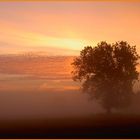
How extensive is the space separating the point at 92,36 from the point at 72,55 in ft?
0.93

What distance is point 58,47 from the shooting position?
3.93m

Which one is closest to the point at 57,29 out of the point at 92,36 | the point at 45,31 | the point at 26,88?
the point at 45,31

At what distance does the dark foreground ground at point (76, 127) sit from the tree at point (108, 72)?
15 centimetres

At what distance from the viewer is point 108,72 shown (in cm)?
389

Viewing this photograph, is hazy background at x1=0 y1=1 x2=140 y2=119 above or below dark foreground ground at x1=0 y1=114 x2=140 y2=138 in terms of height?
above

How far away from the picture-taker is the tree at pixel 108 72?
12.7ft

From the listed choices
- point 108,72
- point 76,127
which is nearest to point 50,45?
point 108,72

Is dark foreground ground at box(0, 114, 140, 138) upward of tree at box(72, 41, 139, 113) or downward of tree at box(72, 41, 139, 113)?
downward

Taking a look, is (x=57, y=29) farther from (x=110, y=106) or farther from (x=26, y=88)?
(x=110, y=106)

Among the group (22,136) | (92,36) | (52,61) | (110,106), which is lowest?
(22,136)

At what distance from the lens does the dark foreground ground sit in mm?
3865

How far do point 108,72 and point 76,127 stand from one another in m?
0.65

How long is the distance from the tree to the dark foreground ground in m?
0.15

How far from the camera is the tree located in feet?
12.7
